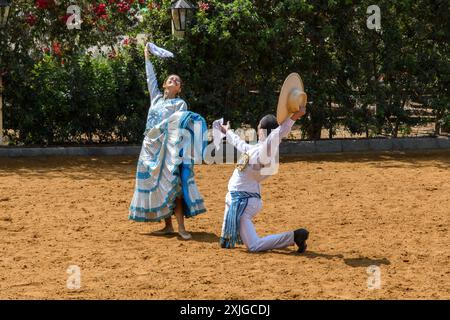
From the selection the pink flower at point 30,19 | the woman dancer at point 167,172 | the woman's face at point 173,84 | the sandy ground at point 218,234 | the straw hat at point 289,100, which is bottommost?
the sandy ground at point 218,234

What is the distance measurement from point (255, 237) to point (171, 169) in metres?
1.23

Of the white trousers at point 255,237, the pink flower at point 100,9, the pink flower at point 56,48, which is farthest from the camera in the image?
the pink flower at point 56,48

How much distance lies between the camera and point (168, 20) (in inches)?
625

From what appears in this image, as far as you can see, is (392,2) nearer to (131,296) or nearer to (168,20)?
(168,20)

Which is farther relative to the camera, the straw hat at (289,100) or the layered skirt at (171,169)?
the layered skirt at (171,169)

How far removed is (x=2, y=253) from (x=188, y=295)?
225 centimetres

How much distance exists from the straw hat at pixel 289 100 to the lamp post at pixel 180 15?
7060 millimetres

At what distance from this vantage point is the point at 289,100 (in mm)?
8266

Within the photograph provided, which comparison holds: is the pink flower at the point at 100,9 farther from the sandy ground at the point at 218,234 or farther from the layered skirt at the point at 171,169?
the layered skirt at the point at 171,169

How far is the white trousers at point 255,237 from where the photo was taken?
8.41 m

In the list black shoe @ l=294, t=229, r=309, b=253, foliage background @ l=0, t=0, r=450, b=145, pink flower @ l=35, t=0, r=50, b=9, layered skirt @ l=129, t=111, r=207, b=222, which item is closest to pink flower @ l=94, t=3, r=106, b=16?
foliage background @ l=0, t=0, r=450, b=145

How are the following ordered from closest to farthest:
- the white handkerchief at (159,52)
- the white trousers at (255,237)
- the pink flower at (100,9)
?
1. the white trousers at (255,237)
2. the white handkerchief at (159,52)
3. the pink flower at (100,9)

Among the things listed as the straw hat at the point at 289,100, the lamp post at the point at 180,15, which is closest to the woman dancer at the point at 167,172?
the straw hat at the point at 289,100

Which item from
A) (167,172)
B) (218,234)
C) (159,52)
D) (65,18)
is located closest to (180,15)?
(65,18)
